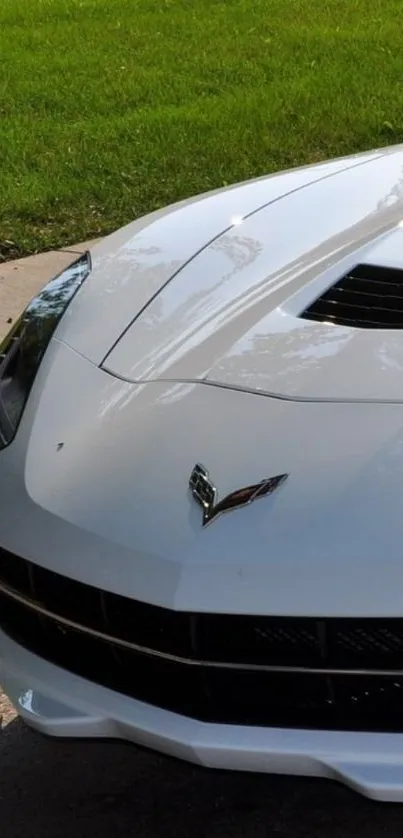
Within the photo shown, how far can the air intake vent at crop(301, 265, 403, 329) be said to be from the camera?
233 centimetres

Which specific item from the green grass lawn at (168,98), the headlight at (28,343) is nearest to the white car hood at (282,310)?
the headlight at (28,343)

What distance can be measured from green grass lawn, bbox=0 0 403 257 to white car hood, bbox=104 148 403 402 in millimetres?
3250

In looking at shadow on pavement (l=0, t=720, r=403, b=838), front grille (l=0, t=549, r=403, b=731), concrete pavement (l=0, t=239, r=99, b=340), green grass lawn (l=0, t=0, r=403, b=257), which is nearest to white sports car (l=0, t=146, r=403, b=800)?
front grille (l=0, t=549, r=403, b=731)

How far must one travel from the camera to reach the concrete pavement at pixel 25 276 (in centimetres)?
510

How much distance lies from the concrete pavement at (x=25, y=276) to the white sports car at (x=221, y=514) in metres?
2.50

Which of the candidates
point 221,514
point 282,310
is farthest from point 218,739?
point 282,310

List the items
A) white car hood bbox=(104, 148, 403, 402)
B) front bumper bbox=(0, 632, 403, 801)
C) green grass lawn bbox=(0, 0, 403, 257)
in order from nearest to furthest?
front bumper bbox=(0, 632, 403, 801) < white car hood bbox=(104, 148, 403, 402) < green grass lawn bbox=(0, 0, 403, 257)

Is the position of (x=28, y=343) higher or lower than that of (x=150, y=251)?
lower

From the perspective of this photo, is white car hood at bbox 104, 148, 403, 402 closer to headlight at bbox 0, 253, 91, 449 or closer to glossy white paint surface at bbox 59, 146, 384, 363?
glossy white paint surface at bbox 59, 146, 384, 363

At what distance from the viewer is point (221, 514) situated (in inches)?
76.0

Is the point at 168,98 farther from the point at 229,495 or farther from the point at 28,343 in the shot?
the point at 229,495

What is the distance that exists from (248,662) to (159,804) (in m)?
0.75

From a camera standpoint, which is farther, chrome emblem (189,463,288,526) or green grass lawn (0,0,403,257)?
green grass lawn (0,0,403,257)

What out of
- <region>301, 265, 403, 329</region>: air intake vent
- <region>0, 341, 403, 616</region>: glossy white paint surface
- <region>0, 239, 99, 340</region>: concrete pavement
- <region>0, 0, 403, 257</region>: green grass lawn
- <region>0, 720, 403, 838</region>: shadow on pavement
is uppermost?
<region>301, 265, 403, 329</region>: air intake vent
